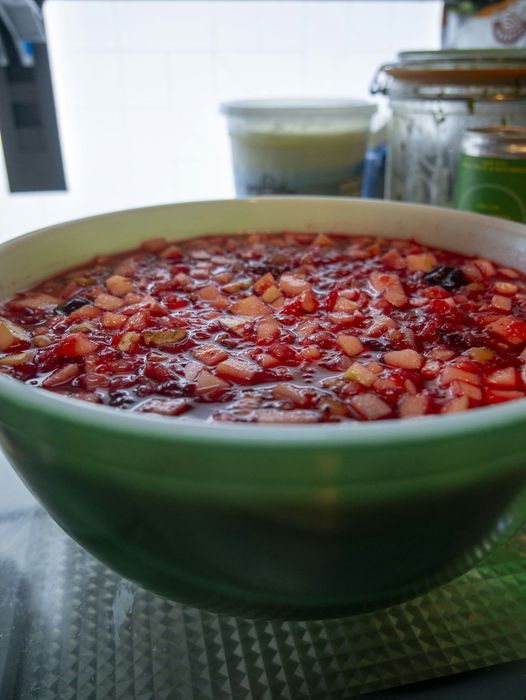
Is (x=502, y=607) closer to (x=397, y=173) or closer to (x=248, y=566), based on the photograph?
(x=248, y=566)

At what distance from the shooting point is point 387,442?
0.50 meters

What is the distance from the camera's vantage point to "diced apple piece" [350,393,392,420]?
2.41ft

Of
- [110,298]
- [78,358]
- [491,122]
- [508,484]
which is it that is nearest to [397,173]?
[491,122]

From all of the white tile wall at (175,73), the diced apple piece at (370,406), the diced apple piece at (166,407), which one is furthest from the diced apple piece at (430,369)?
the white tile wall at (175,73)

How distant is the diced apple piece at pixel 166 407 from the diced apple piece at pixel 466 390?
1.08 ft

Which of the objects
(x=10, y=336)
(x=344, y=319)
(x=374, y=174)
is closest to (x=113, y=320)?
(x=10, y=336)

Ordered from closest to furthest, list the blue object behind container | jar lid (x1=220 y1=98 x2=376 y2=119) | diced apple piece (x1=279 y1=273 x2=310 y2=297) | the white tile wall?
diced apple piece (x1=279 y1=273 x2=310 y2=297) < jar lid (x1=220 y1=98 x2=376 y2=119) < the blue object behind container < the white tile wall

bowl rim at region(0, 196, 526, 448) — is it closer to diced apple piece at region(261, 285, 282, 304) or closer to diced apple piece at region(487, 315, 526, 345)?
diced apple piece at region(487, 315, 526, 345)

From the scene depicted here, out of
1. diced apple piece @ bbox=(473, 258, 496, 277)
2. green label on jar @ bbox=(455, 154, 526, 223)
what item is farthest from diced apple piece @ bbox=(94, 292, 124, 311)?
green label on jar @ bbox=(455, 154, 526, 223)

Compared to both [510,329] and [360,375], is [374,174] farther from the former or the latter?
[360,375]

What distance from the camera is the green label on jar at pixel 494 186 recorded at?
4.44 feet

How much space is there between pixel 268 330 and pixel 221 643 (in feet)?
1.41

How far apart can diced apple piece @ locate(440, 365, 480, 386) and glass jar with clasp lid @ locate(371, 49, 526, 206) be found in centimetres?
98

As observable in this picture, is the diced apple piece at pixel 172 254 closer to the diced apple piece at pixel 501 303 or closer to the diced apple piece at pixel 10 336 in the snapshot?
the diced apple piece at pixel 10 336
